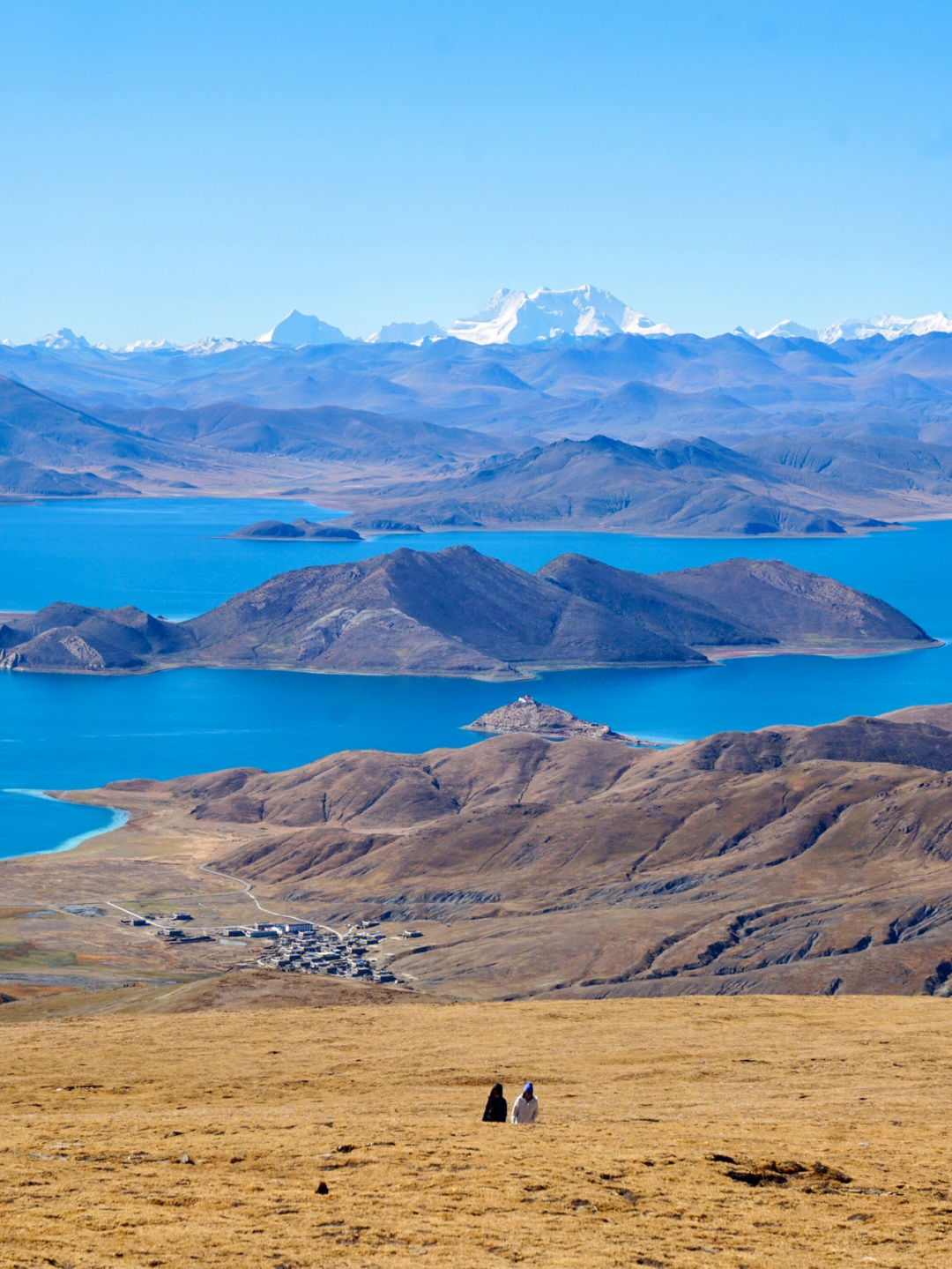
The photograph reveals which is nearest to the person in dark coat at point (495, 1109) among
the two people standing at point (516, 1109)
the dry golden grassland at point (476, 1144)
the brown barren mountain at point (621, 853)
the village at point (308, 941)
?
the two people standing at point (516, 1109)

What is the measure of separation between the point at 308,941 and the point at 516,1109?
59.4 m

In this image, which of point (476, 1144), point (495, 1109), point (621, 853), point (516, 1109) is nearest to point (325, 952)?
Result: point (621, 853)

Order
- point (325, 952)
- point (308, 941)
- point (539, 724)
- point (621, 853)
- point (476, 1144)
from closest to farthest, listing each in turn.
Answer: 1. point (476, 1144)
2. point (325, 952)
3. point (308, 941)
4. point (621, 853)
5. point (539, 724)

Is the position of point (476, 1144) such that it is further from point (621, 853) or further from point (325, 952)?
point (621, 853)

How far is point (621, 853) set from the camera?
10175 centimetres

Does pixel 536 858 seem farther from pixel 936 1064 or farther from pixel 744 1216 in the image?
pixel 744 1216

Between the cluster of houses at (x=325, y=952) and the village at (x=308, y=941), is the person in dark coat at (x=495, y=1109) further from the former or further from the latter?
the village at (x=308, y=941)

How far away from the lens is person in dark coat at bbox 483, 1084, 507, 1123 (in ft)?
102

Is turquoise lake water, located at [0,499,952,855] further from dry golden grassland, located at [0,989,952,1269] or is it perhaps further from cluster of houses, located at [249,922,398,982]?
dry golden grassland, located at [0,989,952,1269]

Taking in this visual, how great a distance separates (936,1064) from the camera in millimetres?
40781

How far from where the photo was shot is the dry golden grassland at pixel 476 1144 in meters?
22.8

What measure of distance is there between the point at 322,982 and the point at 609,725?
3907 inches

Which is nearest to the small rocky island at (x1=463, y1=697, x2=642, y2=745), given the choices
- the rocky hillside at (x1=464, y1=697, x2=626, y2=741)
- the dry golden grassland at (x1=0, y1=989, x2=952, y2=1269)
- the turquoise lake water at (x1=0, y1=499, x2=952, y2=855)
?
the rocky hillside at (x1=464, y1=697, x2=626, y2=741)

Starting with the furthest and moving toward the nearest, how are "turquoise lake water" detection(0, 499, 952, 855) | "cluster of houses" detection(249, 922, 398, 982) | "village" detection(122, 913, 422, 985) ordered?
"turquoise lake water" detection(0, 499, 952, 855) → "village" detection(122, 913, 422, 985) → "cluster of houses" detection(249, 922, 398, 982)
